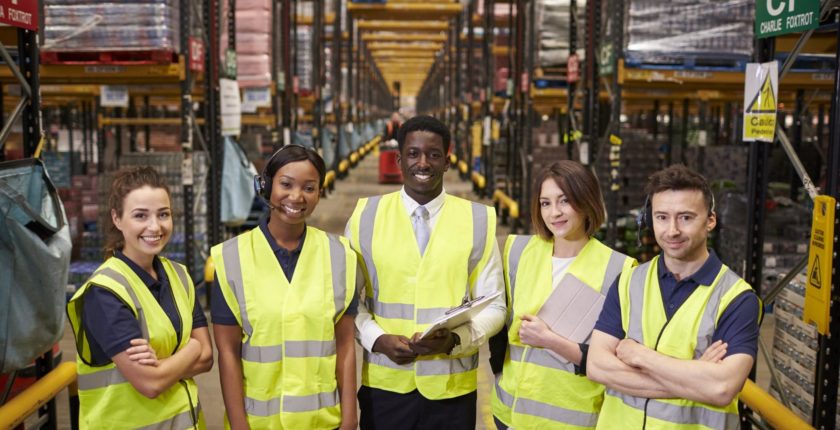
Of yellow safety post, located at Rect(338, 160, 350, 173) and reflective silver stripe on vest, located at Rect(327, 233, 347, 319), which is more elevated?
reflective silver stripe on vest, located at Rect(327, 233, 347, 319)

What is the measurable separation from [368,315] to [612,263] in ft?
3.07

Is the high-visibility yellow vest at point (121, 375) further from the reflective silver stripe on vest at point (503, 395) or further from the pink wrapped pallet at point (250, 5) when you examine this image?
the pink wrapped pallet at point (250, 5)

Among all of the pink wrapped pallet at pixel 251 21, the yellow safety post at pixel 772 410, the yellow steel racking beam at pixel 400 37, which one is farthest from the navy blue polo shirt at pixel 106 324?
the yellow steel racking beam at pixel 400 37

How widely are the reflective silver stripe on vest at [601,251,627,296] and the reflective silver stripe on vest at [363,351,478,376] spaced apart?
0.58 meters

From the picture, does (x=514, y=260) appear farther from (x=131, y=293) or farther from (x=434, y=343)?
(x=131, y=293)

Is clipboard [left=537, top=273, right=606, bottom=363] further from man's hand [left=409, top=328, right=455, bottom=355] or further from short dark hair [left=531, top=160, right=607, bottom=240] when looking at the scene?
man's hand [left=409, top=328, right=455, bottom=355]

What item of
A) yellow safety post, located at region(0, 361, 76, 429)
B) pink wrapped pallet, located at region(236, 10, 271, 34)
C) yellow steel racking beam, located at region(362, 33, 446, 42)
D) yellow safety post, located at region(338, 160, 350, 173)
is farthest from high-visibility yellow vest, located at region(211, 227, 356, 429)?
yellow steel racking beam, located at region(362, 33, 446, 42)

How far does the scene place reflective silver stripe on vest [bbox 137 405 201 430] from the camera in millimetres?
2916

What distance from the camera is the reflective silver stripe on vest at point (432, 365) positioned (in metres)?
3.11

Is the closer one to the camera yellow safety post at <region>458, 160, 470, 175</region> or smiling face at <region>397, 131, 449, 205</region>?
smiling face at <region>397, 131, 449, 205</region>

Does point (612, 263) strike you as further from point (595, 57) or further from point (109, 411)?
point (595, 57)

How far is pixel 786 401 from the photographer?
4543 millimetres

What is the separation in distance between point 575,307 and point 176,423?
148 centimetres

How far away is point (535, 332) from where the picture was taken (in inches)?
115
